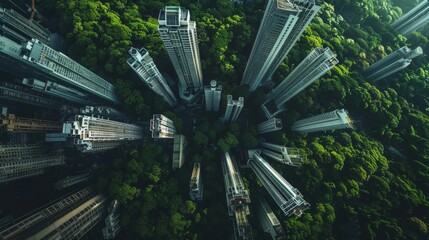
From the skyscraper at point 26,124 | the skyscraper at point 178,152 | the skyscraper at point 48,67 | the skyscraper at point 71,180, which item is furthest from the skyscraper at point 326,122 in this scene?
the skyscraper at point 26,124

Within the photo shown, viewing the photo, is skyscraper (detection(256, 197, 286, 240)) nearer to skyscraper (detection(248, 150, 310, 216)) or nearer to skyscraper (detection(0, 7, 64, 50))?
skyscraper (detection(248, 150, 310, 216))

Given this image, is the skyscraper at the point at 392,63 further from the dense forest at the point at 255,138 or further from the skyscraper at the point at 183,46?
the skyscraper at the point at 183,46

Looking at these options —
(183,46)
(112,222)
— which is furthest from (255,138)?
(112,222)

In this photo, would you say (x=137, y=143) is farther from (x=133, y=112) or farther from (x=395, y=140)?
(x=395, y=140)

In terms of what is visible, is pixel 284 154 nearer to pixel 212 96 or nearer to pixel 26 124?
pixel 212 96

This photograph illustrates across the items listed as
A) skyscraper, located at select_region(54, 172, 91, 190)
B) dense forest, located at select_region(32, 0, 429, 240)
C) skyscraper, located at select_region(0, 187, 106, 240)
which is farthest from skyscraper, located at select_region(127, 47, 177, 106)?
skyscraper, located at select_region(0, 187, 106, 240)
